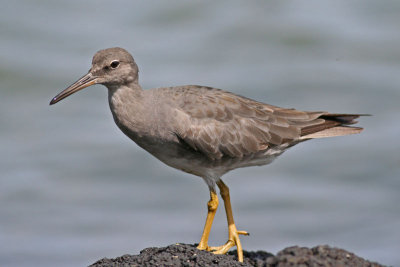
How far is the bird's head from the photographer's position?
8867 millimetres

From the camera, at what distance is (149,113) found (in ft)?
29.3

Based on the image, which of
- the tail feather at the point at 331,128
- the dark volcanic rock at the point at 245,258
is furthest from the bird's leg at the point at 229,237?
the tail feather at the point at 331,128

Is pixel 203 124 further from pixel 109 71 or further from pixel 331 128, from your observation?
pixel 331 128

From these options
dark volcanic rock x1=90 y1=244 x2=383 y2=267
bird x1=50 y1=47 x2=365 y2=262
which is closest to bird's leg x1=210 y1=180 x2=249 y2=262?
bird x1=50 y1=47 x2=365 y2=262

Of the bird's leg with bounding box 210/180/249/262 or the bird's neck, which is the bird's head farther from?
the bird's leg with bounding box 210/180/249/262

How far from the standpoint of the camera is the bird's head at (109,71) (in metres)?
8.87

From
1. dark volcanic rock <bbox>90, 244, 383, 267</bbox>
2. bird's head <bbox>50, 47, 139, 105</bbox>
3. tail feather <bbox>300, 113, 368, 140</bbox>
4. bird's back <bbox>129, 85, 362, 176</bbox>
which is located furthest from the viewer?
tail feather <bbox>300, 113, 368, 140</bbox>

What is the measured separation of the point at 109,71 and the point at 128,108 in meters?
0.53

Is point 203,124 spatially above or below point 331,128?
below

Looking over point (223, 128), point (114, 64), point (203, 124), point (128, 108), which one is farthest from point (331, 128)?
point (114, 64)

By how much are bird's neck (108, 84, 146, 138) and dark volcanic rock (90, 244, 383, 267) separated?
1663 millimetres

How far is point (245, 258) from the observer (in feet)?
28.4

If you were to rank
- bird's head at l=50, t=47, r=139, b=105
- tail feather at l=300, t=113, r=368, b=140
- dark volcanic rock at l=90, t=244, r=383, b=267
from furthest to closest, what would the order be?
1. tail feather at l=300, t=113, r=368, b=140
2. bird's head at l=50, t=47, r=139, b=105
3. dark volcanic rock at l=90, t=244, r=383, b=267

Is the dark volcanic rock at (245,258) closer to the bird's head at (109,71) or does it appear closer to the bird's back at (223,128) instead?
the bird's back at (223,128)
